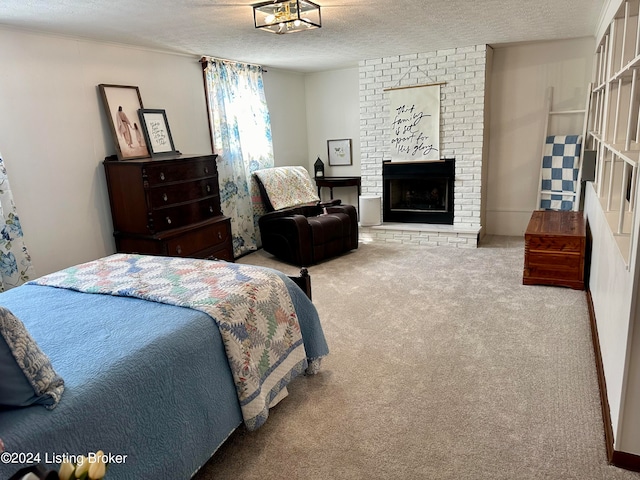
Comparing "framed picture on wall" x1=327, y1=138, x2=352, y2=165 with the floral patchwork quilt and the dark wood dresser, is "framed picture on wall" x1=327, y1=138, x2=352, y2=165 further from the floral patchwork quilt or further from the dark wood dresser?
the floral patchwork quilt

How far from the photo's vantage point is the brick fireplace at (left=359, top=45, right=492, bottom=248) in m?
4.98

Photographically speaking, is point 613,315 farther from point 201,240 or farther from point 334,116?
point 334,116

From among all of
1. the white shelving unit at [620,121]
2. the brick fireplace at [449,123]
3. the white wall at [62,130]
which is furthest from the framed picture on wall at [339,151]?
the white shelving unit at [620,121]

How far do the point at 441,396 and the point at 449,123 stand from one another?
3.70 metres

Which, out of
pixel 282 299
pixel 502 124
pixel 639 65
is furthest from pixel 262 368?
pixel 502 124

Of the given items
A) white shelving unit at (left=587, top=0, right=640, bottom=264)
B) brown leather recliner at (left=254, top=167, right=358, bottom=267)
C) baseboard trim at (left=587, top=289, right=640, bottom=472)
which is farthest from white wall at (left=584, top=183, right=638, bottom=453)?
brown leather recliner at (left=254, top=167, right=358, bottom=267)

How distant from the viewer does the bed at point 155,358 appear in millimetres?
1322

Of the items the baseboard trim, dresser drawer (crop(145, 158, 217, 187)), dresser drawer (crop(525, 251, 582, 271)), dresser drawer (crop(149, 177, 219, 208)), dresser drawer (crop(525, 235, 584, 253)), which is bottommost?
the baseboard trim

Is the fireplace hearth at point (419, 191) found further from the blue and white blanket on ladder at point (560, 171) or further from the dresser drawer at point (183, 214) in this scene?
the dresser drawer at point (183, 214)

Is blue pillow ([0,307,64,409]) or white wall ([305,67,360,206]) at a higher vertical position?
white wall ([305,67,360,206])

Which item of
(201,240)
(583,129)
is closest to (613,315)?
(201,240)

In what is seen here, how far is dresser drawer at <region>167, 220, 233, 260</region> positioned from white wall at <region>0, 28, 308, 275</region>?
600 millimetres

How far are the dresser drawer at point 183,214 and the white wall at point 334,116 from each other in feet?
8.09

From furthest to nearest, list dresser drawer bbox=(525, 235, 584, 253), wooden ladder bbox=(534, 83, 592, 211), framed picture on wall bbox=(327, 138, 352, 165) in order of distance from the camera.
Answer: framed picture on wall bbox=(327, 138, 352, 165) < wooden ladder bbox=(534, 83, 592, 211) < dresser drawer bbox=(525, 235, 584, 253)
